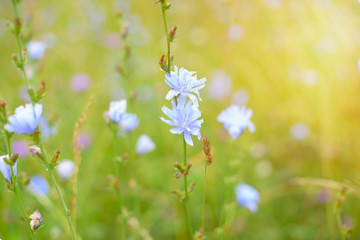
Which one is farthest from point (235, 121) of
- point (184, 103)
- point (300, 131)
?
point (300, 131)

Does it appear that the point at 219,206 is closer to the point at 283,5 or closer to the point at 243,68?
the point at 243,68

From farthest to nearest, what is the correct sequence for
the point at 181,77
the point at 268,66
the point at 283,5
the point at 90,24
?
the point at 90,24
the point at 283,5
the point at 268,66
the point at 181,77

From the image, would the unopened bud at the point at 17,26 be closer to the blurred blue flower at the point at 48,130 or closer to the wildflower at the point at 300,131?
the blurred blue flower at the point at 48,130

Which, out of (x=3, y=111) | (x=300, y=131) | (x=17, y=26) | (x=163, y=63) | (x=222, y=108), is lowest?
(x=300, y=131)

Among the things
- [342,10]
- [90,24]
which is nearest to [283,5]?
[342,10]

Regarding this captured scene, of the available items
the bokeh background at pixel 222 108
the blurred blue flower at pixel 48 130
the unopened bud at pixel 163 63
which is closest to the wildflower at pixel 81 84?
the bokeh background at pixel 222 108

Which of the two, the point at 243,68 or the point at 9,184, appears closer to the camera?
the point at 9,184

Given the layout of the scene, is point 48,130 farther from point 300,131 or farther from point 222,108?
point 300,131

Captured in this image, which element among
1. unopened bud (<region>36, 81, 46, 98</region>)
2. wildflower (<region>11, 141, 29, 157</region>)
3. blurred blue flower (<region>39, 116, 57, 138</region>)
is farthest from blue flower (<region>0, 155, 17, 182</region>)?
wildflower (<region>11, 141, 29, 157</region>)
